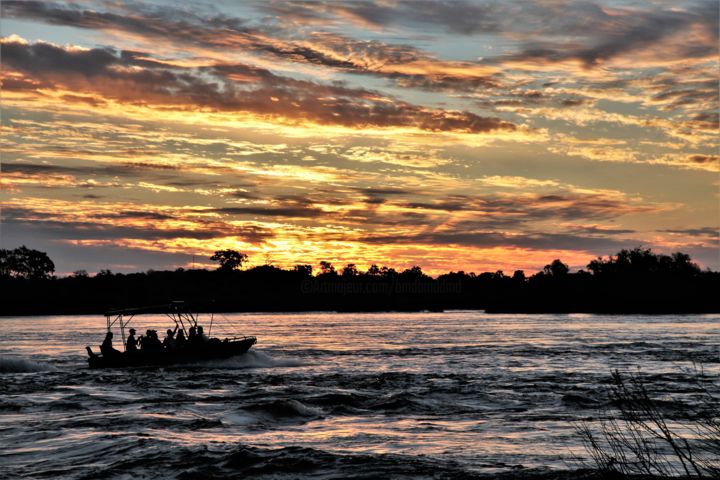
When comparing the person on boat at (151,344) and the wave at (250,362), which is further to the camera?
the wave at (250,362)

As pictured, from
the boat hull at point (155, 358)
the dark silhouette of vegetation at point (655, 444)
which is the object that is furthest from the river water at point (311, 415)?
the dark silhouette of vegetation at point (655, 444)

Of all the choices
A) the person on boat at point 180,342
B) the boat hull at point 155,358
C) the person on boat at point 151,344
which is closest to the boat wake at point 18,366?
the boat hull at point 155,358

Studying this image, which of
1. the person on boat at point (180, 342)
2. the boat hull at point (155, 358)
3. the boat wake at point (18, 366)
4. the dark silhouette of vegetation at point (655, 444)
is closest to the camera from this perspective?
the dark silhouette of vegetation at point (655, 444)

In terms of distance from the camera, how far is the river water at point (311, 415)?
2153cm

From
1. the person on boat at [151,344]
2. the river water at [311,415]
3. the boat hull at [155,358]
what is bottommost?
the river water at [311,415]

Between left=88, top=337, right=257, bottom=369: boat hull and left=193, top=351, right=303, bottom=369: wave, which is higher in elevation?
left=88, top=337, right=257, bottom=369: boat hull

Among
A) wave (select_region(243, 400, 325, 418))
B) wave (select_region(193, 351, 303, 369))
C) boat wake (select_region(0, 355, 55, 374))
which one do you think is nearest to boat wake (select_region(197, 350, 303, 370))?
wave (select_region(193, 351, 303, 369))

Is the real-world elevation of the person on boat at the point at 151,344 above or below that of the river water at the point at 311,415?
above

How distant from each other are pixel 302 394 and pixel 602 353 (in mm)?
34054

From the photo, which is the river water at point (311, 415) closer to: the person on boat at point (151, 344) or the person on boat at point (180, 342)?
the person on boat at point (151, 344)

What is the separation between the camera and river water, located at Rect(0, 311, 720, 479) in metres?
21.5

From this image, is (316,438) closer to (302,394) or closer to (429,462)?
(429,462)

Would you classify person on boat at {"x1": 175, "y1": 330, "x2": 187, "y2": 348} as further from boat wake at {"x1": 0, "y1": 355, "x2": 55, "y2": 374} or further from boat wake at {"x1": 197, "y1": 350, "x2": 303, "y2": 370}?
boat wake at {"x1": 0, "y1": 355, "x2": 55, "y2": 374}

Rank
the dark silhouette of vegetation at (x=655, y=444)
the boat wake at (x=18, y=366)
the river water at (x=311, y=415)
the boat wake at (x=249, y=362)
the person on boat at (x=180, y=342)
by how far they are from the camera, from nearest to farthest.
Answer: the dark silhouette of vegetation at (x=655, y=444)
the river water at (x=311, y=415)
the boat wake at (x=18, y=366)
the person on boat at (x=180, y=342)
the boat wake at (x=249, y=362)
